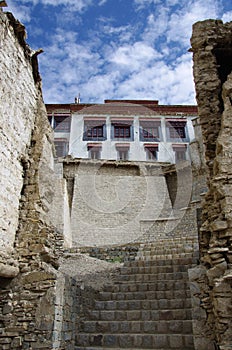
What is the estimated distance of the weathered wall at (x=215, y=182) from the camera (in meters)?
4.22

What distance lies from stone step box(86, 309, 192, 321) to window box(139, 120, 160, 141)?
22057 mm

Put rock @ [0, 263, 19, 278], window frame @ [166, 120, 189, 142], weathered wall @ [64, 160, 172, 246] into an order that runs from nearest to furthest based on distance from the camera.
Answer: rock @ [0, 263, 19, 278] → weathered wall @ [64, 160, 172, 246] → window frame @ [166, 120, 189, 142]

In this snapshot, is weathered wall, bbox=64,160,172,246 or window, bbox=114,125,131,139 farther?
window, bbox=114,125,131,139

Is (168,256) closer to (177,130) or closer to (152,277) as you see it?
(152,277)

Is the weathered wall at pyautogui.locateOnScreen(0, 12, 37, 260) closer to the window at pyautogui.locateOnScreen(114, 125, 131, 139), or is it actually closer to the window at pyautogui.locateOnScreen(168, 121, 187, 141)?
the window at pyautogui.locateOnScreen(114, 125, 131, 139)

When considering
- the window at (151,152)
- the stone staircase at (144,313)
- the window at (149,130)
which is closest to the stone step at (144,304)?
the stone staircase at (144,313)

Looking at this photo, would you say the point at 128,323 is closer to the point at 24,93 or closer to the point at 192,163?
the point at 24,93

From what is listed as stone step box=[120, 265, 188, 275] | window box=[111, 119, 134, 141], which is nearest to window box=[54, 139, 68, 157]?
window box=[111, 119, 134, 141]

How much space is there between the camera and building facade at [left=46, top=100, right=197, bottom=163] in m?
26.9


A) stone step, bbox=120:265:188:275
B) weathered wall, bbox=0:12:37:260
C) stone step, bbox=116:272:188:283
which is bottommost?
stone step, bbox=116:272:188:283

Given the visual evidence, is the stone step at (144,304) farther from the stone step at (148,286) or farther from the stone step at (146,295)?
the stone step at (148,286)

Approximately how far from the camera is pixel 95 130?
2780 cm

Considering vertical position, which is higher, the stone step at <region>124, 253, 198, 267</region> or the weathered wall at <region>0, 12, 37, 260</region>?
the weathered wall at <region>0, 12, 37, 260</region>

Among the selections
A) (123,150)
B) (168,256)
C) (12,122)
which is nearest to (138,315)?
(168,256)
